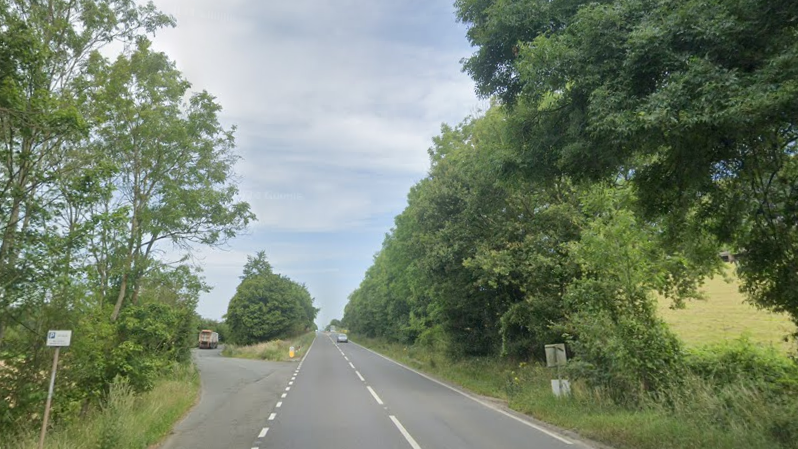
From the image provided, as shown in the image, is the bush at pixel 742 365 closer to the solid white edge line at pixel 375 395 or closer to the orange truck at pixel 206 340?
the solid white edge line at pixel 375 395

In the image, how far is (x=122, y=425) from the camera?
8305 mm

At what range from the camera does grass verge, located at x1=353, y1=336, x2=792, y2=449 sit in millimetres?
7212

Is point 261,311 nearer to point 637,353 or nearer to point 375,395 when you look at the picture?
point 375,395

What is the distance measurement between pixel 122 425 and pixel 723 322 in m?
22.8

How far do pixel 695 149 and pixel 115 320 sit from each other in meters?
15.7

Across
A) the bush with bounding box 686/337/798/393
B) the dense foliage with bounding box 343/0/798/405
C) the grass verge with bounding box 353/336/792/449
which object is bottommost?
the grass verge with bounding box 353/336/792/449

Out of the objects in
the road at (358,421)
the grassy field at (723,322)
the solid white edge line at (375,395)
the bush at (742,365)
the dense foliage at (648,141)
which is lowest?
the solid white edge line at (375,395)

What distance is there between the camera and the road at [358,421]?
8859 millimetres

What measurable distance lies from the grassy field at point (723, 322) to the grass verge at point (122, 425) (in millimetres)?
14790

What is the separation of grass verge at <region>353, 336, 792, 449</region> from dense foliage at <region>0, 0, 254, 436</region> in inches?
415

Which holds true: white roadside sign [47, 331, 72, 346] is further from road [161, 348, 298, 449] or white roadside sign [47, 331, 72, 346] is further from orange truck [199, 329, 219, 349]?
orange truck [199, 329, 219, 349]

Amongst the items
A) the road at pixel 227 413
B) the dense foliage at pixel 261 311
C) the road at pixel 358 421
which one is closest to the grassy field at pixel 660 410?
the road at pixel 358 421

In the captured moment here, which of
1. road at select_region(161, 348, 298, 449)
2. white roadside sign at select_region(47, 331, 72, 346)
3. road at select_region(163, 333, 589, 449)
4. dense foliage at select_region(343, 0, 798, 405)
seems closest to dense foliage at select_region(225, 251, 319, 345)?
road at select_region(161, 348, 298, 449)

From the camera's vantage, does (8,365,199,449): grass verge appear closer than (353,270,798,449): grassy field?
No
